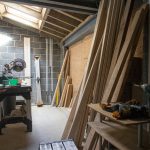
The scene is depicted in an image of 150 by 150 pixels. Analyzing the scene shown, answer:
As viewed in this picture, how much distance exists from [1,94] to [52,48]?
3304 mm

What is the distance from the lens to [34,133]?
3.56 meters

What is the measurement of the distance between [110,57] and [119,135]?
94 cm

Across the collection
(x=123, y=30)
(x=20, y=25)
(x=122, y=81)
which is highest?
(x=20, y=25)

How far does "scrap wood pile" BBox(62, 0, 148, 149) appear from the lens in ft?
6.35

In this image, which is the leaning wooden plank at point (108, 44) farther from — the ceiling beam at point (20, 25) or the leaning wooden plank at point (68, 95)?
the ceiling beam at point (20, 25)

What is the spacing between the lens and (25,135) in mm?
3492

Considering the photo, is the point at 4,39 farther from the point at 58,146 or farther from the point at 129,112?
the point at 129,112

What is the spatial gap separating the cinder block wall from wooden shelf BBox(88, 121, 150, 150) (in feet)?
15.8

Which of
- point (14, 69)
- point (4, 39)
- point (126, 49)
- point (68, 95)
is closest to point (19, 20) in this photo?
point (4, 39)

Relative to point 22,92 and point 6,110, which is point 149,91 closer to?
point 22,92

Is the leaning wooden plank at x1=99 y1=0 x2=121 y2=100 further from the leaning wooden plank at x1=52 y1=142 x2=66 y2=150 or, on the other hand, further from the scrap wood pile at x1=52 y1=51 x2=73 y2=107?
the scrap wood pile at x1=52 y1=51 x2=73 y2=107

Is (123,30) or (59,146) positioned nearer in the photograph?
(59,146)

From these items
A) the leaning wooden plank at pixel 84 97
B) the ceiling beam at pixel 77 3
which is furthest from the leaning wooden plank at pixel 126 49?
the ceiling beam at pixel 77 3

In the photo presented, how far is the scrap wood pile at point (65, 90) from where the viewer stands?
570 cm
